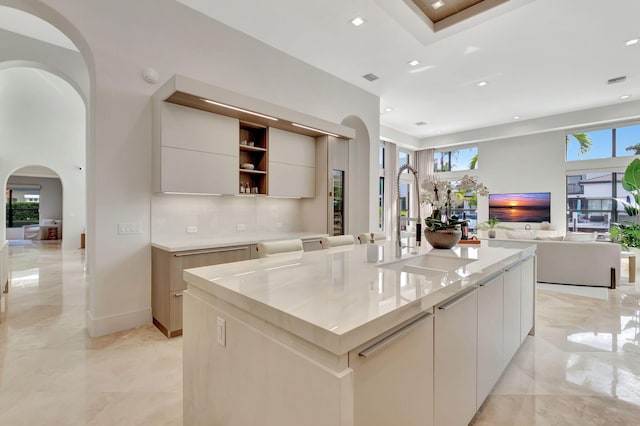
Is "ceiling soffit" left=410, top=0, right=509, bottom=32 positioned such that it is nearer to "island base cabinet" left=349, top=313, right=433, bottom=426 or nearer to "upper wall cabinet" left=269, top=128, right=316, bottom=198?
"upper wall cabinet" left=269, top=128, right=316, bottom=198

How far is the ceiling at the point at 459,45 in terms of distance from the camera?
3293mm

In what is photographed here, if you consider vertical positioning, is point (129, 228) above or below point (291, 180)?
below

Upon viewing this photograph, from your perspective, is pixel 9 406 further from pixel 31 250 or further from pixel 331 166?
pixel 31 250

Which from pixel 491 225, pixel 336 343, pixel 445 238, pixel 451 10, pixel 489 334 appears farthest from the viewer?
pixel 491 225

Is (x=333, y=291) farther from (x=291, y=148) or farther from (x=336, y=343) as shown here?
(x=291, y=148)

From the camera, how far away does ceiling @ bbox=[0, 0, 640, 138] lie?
329 cm

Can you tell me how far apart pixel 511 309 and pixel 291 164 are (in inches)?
117

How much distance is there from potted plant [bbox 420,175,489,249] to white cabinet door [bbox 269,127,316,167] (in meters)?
2.06

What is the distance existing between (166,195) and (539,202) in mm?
8881

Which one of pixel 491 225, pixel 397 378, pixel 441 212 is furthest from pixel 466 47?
pixel 491 225

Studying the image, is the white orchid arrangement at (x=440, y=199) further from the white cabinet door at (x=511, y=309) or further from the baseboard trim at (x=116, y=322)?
the baseboard trim at (x=116, y=322)

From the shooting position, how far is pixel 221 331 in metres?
1.21

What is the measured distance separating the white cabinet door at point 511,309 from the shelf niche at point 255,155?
9.02 ft

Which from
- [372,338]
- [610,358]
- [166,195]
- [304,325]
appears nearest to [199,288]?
[304,325]
